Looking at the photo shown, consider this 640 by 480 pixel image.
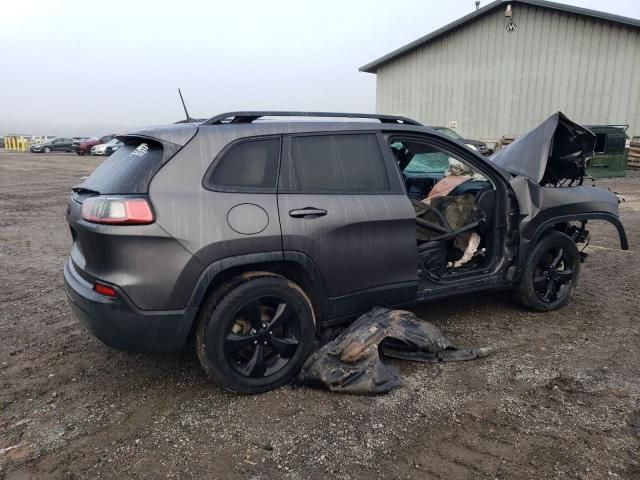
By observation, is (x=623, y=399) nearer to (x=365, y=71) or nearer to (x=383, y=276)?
(x=383, y=276)

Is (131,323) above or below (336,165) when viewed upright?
below

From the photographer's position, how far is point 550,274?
445 cm

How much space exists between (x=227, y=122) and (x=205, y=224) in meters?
0.81

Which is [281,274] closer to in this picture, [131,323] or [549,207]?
[131,323]

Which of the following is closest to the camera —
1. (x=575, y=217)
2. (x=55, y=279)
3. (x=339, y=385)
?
(x=339, y=385)

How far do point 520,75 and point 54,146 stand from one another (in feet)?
116

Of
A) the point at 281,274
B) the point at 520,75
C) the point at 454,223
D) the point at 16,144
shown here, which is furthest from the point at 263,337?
the point at 16,144

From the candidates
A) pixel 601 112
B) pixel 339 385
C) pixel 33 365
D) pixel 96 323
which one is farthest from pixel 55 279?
pixel 601 112

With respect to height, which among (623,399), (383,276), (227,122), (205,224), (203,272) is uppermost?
(227,122)

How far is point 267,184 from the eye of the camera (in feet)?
10.1

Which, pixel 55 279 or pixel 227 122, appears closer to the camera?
pixel 227 122

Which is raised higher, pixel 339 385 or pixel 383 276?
pixel 383 276

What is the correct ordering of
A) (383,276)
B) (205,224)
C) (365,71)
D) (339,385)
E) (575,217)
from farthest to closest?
1. (365,71)
2. (575,217)
3. (383,276)
4. (339,385)
5. (205,224)

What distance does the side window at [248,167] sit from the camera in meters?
2.96
